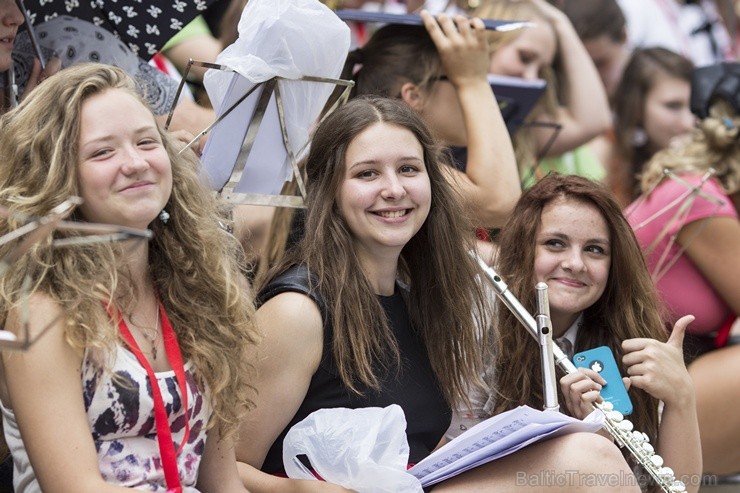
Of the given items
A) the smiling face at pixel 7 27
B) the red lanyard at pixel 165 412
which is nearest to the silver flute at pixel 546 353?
the red lanyard at pixel 165 412

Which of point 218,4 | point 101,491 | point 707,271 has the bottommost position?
point 707,271

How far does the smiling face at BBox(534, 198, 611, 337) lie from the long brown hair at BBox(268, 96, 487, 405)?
22 cm

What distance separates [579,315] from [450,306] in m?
0.50

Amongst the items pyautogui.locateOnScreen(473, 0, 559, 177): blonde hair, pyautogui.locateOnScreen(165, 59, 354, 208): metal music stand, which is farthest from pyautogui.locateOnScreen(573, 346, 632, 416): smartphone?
pyautogui.locateOnScreen(473, 0, 559, 177): blonde hair

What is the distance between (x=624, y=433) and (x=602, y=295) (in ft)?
2.00

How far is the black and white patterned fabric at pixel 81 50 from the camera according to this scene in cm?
347

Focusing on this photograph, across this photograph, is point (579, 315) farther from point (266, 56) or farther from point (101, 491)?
A: point (101, 491)

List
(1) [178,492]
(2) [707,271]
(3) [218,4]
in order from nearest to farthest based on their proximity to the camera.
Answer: (1) [178,492] → (2) [707,271] → (3) [218,4]

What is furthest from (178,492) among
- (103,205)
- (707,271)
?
(707,271)

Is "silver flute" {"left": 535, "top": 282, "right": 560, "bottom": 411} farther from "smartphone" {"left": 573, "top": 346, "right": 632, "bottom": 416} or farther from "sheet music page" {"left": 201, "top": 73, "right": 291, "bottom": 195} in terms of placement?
"sheet music page" {"left": 201, "top": 73, "right": 291, "bottom": 195}

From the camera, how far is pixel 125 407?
2.54 m

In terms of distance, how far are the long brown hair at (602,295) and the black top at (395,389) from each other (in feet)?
1.03

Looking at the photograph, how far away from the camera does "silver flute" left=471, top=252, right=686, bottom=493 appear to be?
3064mm

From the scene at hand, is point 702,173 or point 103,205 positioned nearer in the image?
point 103,205
